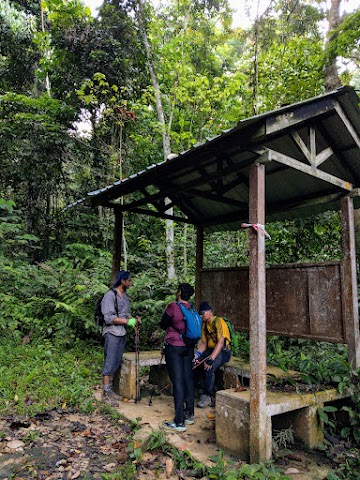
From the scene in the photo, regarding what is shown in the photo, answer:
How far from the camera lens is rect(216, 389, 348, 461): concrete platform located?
3739 millimetres

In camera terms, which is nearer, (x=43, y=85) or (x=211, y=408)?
(x=211, y=408)

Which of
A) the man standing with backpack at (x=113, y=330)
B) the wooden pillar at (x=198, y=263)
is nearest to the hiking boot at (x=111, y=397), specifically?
the man standing with backpack at (x=113, y=330)

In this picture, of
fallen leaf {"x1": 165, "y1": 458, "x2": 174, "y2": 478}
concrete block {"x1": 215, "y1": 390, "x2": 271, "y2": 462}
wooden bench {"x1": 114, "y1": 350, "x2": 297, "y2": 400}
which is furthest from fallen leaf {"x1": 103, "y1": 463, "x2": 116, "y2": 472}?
wooden bench {"x1": 114, "y1": 350, "x2": 297, "y2": 400}

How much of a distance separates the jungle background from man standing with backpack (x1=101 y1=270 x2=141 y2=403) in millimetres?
1685

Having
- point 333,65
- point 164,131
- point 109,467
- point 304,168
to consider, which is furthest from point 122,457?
point 333,65

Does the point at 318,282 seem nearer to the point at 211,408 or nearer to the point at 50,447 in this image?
the point at 211,408

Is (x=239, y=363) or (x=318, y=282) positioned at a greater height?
(x=318, y=282)

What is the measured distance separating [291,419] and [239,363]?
1.46 metres

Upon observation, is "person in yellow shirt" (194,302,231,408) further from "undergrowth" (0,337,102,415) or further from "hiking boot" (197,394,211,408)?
"undergrowth" (0,337,102,415)

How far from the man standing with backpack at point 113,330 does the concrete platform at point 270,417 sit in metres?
2.09

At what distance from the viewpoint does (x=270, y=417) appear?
3.68 m

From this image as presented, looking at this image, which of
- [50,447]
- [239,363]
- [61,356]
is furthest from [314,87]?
[50,447]

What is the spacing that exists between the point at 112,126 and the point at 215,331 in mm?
8918

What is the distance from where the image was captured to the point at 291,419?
4.34 metres
